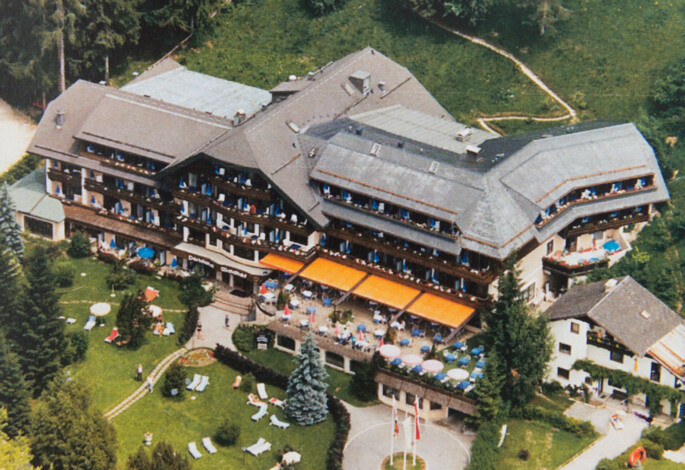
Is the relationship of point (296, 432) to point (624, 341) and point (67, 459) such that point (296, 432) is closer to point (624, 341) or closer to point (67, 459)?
point (67, 459)

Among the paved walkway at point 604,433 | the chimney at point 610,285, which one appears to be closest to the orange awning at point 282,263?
the chimney at point 610,285

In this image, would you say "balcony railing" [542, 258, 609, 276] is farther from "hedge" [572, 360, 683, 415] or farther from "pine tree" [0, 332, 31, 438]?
"pine tree" [0, 332, 31, 438]

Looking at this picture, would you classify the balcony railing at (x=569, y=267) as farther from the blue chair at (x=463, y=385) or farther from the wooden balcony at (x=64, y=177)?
the wooden balcony at (x=64, y=177)

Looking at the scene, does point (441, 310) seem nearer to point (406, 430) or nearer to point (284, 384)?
point (284, 384)

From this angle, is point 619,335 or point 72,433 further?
Answer: point 619,335

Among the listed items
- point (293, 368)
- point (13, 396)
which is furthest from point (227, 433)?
point (13, 396)
